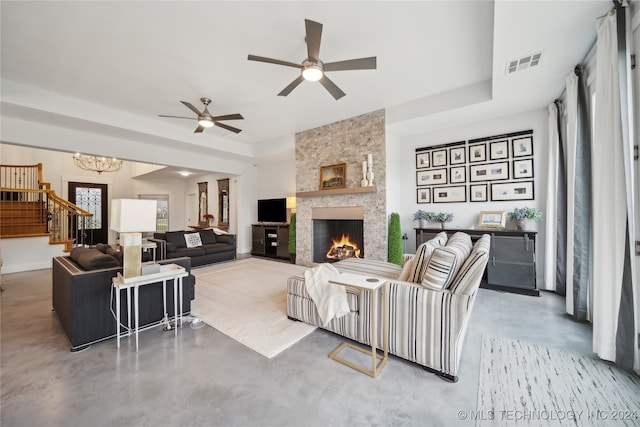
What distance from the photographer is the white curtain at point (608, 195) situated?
1927 millimetres

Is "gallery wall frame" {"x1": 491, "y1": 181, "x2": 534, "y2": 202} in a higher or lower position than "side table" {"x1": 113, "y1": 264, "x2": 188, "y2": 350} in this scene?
higher

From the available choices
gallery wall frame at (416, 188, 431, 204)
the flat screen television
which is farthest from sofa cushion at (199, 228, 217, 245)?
gallery wall frame at (416, 188, 431, 204)

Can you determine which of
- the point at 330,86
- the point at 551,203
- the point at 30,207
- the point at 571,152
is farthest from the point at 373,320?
the point at 30,207

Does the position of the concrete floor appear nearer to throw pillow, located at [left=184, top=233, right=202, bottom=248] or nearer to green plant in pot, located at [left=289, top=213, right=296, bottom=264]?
throw pillow, located at [left=184, top=233, right=202, bottom=248]

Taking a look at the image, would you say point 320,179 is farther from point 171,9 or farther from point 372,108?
point 171,9

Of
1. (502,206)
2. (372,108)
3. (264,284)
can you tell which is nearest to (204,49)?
(372,108)

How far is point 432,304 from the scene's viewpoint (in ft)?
6.47

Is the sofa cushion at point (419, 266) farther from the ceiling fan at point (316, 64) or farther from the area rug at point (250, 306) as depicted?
the ceiling fan at point (316, 64)

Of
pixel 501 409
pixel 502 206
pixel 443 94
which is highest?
pixel 443 94

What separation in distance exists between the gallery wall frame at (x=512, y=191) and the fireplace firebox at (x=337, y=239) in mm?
2457

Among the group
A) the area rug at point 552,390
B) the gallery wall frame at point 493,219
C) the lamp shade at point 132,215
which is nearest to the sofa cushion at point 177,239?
the lamp shade at point 132,215

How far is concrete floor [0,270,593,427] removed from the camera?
157cm

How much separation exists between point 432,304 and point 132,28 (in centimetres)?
396

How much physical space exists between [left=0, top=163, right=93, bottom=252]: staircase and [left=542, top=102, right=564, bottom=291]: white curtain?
403 inches
